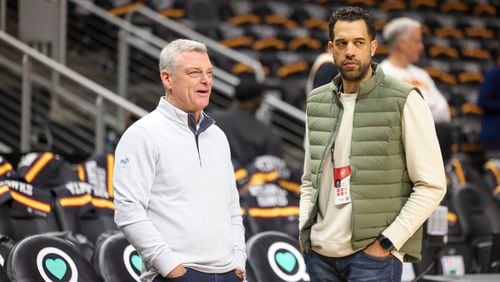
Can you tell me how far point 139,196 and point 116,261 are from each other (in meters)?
1.26

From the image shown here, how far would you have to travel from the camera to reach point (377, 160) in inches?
133

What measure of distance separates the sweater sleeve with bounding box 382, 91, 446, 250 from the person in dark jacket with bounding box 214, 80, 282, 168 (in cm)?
288

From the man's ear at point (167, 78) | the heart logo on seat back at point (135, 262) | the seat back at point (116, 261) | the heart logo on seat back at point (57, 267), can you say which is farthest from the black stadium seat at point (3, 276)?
the man's ear at point (167, 78)

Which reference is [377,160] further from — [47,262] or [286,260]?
[286,260]

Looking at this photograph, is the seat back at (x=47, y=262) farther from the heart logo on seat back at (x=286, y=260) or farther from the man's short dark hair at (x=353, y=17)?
the man's short dark hair at (x=353, y=17)

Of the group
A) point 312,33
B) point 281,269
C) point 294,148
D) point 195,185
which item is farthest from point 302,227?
point 312,33

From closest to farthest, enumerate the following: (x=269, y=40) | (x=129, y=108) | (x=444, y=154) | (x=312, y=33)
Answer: (x=444, y=154)
(x=129, y=108)
(x=269, y=40)
(x=312, y=33)

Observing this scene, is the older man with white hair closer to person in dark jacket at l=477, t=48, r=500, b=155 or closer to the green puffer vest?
the green puffer vest

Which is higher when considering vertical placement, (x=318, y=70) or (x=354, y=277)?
(x=318, y=70)

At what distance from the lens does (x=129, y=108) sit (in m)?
6.25

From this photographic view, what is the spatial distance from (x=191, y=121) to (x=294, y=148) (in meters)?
5.86

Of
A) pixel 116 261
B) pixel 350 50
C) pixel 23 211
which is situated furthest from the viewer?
pixel 23 211

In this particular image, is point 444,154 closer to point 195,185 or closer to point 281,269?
point 281,269

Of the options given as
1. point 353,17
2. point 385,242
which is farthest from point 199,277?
point 353,17
